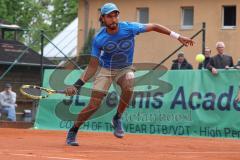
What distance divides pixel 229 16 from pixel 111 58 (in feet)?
83.2

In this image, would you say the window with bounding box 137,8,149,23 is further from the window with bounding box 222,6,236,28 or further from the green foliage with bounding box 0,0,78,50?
the green foliage with bounding box 0,0,78,50

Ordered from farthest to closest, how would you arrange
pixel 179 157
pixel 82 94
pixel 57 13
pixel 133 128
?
pixel 57 13, pixel 82 94, pixel 133 128, pixel 179 157

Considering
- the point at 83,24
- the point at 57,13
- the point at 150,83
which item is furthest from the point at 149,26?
the point at 57,13

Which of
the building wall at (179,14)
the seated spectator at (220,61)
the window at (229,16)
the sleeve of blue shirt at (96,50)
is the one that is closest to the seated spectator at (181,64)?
the seated spectator at (220,61)

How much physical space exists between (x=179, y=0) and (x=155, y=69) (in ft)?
67.8

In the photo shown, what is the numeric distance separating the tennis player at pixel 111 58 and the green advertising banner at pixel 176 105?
4.35 m

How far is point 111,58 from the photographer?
12.0 m

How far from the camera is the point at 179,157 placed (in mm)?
9859

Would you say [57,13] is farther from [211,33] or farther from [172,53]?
[172,53]

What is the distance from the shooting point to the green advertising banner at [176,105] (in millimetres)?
16094

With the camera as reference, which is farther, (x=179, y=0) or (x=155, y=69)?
(x=179, y=0)

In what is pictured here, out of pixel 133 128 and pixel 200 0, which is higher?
pixel 200 0

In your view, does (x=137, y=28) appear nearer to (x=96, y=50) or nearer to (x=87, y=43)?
(x=96, y=50)

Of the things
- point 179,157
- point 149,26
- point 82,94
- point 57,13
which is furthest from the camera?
point 57,13
